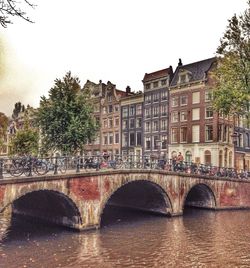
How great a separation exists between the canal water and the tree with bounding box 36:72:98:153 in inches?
450

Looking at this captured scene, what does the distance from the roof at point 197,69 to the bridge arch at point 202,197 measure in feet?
69.1

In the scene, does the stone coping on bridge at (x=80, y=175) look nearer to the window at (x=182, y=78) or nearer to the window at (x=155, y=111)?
the window at (x=182, y=78)

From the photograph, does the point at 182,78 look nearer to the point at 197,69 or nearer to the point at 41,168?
the point at 197,69

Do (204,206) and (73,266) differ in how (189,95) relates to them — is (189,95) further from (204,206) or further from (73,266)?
(73,266)

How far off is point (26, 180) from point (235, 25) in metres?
18.1

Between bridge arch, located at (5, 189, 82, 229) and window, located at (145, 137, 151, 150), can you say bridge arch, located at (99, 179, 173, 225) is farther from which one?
window, located at (145, 137, 151, 150)

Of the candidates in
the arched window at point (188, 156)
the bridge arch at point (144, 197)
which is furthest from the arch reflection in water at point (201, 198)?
the arched window at point (188, 156)

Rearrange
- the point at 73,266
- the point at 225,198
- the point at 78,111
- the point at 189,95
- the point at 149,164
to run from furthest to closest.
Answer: the point at 189,95
the point at 78,111
the point at 225,198
the point at 149,164
the point at 73,266

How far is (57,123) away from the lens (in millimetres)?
39625

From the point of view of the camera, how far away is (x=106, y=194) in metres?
27.0

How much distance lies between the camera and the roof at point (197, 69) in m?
54.4

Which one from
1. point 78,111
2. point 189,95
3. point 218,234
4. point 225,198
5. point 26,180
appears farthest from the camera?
point 189,95

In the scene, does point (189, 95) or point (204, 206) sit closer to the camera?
point (204, 206)

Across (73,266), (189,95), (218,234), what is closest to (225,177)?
(218,234)
